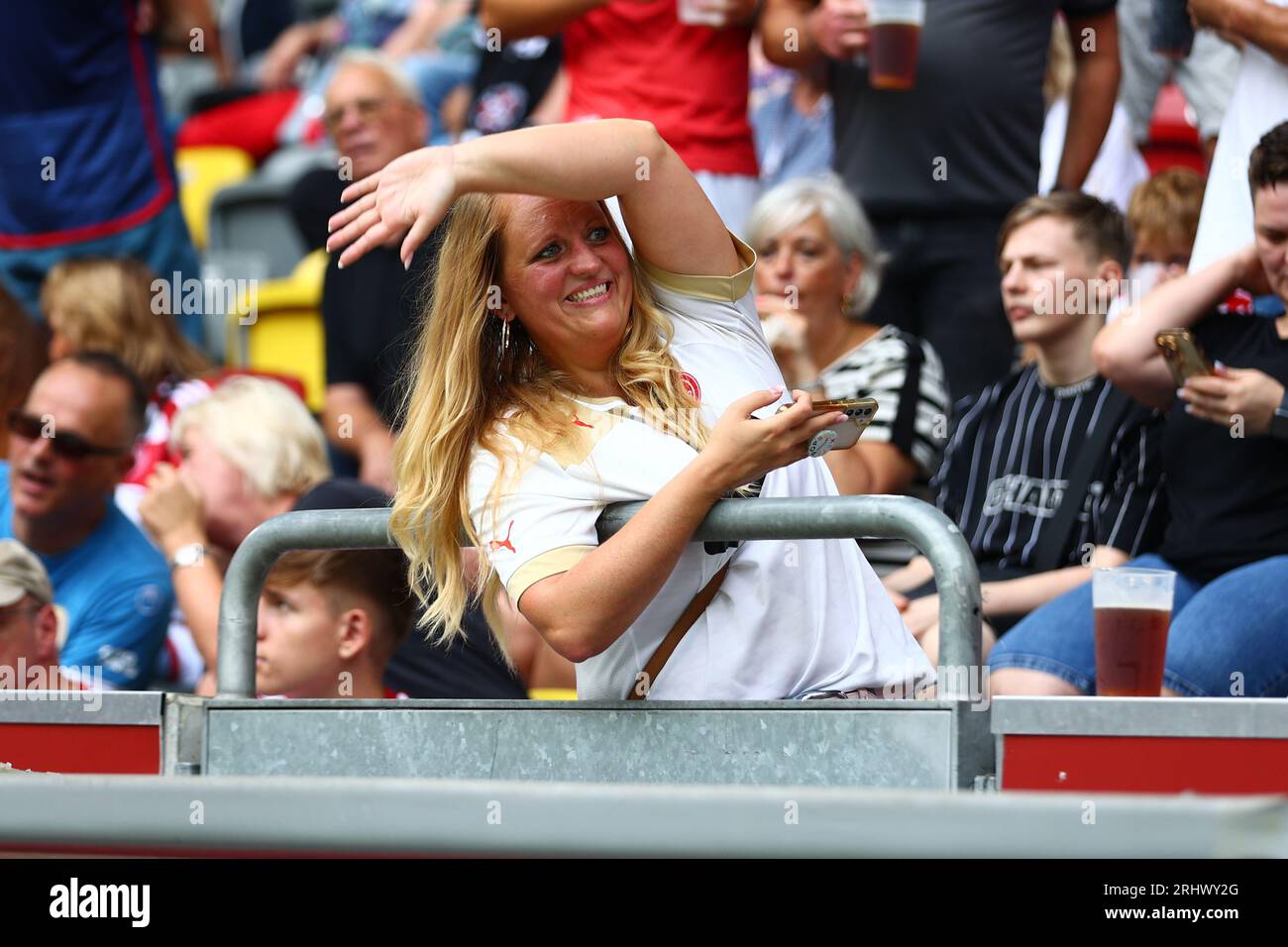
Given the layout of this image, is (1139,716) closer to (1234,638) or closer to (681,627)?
(681,627)

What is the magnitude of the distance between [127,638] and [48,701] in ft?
6.48

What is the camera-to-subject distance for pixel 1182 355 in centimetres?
341

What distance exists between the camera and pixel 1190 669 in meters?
3.14

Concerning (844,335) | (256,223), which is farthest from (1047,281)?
(256,223)

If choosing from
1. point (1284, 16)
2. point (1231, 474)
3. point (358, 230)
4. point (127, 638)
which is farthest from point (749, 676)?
point (127, 638)

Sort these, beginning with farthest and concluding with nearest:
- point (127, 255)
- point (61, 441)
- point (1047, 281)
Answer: point (127, 255) → point (61, 441) → point (1047, 281)

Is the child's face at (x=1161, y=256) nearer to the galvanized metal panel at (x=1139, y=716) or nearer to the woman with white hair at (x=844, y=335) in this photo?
the woman with white hair at (x=844, y=335)

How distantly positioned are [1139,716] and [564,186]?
102 cm

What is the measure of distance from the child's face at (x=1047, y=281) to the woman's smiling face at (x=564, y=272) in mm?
1715

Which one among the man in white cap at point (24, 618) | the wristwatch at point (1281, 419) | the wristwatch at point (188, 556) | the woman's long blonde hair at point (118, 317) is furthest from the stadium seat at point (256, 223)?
the wristwatch at point (1281, 419)

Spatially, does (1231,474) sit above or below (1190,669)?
above

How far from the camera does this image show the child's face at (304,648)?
3805 millimetres

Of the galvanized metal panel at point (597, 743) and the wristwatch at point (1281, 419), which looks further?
the wristwatch at point (1281, 419)
